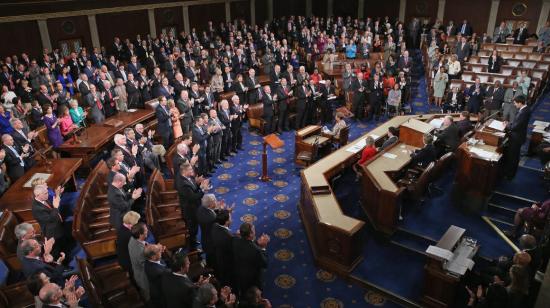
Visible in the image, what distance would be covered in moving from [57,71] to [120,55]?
3128mm

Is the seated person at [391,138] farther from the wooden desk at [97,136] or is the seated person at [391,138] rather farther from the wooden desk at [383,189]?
the wooden desk at [97,136]

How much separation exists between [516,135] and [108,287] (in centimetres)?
700

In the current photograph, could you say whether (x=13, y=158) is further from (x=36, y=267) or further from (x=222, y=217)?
(x=222, y=217)

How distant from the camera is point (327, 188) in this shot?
6594 mm

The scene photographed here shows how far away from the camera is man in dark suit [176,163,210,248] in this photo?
596cm

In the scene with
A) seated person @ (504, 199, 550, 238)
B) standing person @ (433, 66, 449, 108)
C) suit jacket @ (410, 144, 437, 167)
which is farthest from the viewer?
standing person @ (433, 66, 449, 108)

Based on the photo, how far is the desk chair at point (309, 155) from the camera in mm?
8820

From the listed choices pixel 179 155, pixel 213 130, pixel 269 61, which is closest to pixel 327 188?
pixel 179 155

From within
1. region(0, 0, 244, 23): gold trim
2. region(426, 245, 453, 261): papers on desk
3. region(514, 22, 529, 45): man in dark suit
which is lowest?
region(426, 245, 453, 261): papers on desk

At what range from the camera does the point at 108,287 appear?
4918 mm

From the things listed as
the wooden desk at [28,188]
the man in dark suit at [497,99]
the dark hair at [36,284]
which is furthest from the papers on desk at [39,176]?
the man in dark suit at [497,99]

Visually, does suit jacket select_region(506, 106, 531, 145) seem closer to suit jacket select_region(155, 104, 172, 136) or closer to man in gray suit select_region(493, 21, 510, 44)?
suit jacket select_region(155, 104, 172, 136)

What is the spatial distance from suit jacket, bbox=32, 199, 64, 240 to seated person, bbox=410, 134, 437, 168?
5651 millimetres

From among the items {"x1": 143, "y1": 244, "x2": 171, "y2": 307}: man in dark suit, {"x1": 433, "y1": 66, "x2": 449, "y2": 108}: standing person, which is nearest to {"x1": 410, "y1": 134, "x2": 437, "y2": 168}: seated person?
{"x1": 143, "y1": 244, "x2": 171, "y2": 307}: man in dark suit
